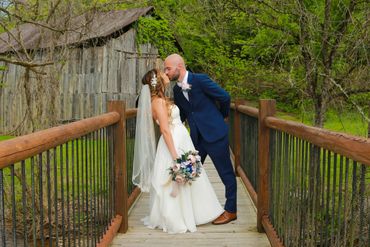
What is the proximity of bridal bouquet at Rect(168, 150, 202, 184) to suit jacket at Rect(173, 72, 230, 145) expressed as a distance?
332 millimetres

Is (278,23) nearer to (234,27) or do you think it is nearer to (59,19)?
(234,27)

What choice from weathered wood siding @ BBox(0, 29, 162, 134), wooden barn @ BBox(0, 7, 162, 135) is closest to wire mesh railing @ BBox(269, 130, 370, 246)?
wooden barn @ BBox(0, 7, 162, 135)

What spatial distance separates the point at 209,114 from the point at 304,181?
197 centimetres

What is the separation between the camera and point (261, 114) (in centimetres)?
446

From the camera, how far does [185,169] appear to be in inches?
180

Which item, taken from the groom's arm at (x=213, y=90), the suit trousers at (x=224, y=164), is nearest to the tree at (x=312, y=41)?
the groom's arm at (x=213, y=90)

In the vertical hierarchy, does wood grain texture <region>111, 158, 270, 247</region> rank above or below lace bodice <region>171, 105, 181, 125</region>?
below

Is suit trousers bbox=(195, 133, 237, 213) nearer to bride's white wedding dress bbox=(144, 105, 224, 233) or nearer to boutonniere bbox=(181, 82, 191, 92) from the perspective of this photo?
bride's white wedding dress bbox=(144, 105, 224, 233)

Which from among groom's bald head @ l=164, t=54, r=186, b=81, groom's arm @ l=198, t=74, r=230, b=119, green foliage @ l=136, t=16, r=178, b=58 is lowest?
groom's arm @ l=198, t=74, r=230, b=119

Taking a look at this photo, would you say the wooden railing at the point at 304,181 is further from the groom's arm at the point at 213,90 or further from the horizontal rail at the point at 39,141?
the horizontal rail at the point at 39,141

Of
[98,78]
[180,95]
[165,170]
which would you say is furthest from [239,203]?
[98,78]

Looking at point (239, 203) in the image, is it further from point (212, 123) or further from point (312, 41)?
point (312, 41)

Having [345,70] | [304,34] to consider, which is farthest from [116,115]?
[345,70]

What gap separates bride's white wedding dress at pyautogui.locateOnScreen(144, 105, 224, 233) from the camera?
4.61 meters
